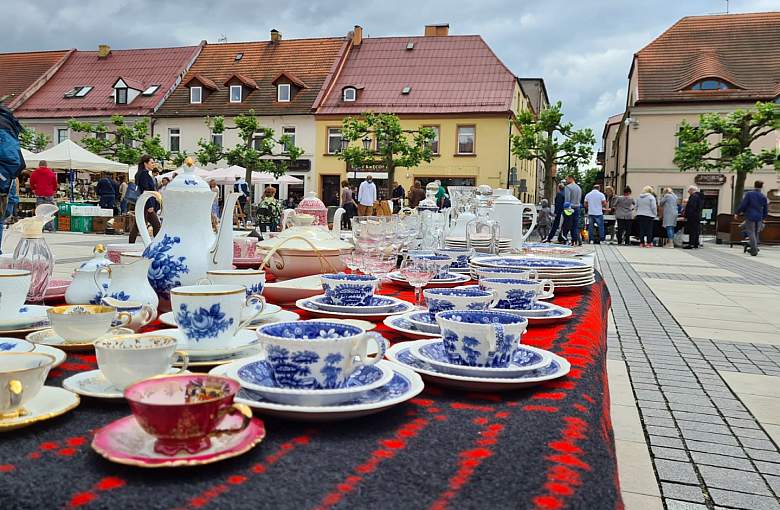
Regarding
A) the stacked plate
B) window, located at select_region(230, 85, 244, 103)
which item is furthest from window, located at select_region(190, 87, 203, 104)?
the stacked plate

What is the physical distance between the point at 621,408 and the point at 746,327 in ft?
10.5

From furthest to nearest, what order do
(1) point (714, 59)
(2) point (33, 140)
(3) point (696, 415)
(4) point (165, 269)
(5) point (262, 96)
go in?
(5) point (262, 96) → (1) point (714, 59) → (2) point (33, 140) → (3) point (696, 415) → (4) point (165, 269)

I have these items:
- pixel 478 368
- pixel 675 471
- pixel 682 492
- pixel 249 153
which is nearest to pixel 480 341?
pixel 478 368

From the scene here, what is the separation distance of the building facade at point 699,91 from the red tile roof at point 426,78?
22.4 ft

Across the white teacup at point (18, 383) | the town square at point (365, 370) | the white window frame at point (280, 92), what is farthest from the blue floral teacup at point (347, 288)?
the white window frame at point (280, 92)

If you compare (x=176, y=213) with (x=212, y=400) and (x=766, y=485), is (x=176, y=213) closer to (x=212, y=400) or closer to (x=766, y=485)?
(x=212, y=400)

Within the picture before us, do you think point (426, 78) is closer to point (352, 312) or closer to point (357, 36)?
point (357, 36)

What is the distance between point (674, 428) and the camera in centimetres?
324

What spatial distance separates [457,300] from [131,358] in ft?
2.70

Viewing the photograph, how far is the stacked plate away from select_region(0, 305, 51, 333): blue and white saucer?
1458 mm

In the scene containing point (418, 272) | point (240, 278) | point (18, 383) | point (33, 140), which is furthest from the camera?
point (33, 140)

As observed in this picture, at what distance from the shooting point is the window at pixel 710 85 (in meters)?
29.3

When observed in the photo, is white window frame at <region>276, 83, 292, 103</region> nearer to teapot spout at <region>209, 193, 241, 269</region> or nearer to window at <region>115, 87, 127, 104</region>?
window at <region>115, 87, 127, 104</region>

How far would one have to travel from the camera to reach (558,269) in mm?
2504
